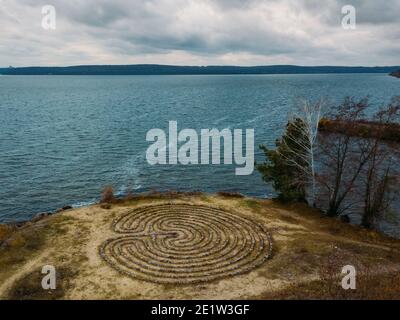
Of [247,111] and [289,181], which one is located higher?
[247,111]

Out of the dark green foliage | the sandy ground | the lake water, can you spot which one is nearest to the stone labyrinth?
the sandy ground

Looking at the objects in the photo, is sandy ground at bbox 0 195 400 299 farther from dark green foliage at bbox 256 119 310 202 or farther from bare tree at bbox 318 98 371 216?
bare tree at bbox 318 98 371 216

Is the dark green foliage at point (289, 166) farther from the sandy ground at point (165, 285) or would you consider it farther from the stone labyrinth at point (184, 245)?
the stone labyrinth at point (184, 245)

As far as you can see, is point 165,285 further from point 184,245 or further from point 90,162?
point 90,162

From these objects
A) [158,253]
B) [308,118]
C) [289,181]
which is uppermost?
[308,118]
